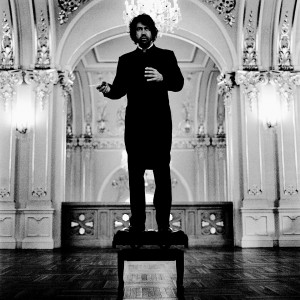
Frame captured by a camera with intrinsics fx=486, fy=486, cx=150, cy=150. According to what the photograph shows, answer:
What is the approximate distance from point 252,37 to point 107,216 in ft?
15.3

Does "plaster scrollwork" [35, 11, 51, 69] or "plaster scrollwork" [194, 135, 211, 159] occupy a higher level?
"plaster scrollwork" [35, 11, 51, 69]

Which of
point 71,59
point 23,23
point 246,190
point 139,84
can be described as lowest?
point 246,190

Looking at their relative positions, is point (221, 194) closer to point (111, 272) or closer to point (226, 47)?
point (226, 47)

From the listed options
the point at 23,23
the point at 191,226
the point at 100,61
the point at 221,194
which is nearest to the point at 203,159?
the point at 221,194

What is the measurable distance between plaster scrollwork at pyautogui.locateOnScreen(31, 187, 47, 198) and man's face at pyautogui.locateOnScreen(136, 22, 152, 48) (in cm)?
618

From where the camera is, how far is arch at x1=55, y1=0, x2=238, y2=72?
997 centimetres

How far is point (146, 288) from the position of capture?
12.5 feet

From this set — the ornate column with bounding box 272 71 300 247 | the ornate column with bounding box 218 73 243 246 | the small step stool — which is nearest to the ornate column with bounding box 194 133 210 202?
the ornate column with bounding box 218 73 243 246

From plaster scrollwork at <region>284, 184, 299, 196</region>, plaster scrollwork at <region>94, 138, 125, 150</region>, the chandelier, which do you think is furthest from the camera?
plaster scrollwork at <region>94, 138, 125, 150</region>

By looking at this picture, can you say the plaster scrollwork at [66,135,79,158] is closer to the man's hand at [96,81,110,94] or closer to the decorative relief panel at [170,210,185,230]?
the decorative relief panel at [170,210,185,230]

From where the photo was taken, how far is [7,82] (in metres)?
9.55

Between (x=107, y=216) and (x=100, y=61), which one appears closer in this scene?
(x=107, y=216)

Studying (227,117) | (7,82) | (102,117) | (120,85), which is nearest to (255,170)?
(227,117)

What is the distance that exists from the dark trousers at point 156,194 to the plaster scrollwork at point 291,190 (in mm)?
6386
